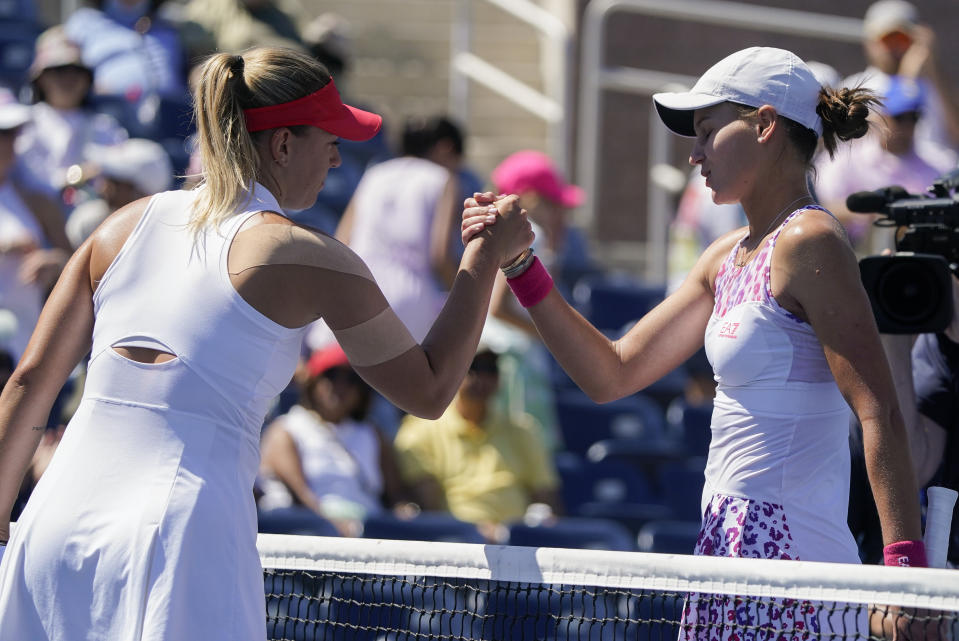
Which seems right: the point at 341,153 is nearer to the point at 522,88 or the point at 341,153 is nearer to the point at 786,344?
the point at 522,88

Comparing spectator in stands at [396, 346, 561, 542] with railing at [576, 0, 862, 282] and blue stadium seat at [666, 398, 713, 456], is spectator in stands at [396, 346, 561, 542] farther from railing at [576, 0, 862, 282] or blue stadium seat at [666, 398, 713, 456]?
railing at [576, 0, 862, 282]

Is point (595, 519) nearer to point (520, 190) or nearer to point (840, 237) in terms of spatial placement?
point (520, 190)

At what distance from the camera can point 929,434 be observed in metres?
3.35

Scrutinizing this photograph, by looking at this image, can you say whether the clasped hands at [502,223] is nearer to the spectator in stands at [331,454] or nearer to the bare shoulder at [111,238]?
the bare shoulder at [111,238]

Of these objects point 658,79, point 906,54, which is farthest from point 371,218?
point 658,79

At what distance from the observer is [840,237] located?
8.83 feet

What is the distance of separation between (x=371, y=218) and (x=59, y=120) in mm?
1670

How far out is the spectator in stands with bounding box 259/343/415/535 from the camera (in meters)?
5.97

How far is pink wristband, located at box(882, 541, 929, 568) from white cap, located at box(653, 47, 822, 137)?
0.83 meters

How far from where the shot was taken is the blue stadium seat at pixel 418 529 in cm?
559

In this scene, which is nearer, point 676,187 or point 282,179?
point 282,179

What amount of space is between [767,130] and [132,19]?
632 centimetres

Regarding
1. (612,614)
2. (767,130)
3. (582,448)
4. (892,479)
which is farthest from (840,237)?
(582,448)

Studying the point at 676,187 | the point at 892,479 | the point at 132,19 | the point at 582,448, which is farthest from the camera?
the point at 676,187
